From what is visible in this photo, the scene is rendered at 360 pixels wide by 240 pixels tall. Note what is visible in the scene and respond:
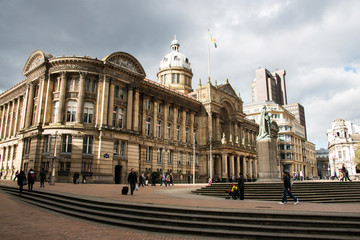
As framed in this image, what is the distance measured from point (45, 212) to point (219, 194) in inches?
521

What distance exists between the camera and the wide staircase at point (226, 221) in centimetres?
990

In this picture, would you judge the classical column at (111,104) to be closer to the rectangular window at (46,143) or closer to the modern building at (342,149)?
the rectangular window at (46,143)

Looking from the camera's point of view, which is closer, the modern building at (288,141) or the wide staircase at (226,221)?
the wide staircase at (226,221)

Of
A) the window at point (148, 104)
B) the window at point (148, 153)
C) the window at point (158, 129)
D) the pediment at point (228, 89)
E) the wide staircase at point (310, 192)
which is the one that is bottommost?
the wide staircase at point (310, 192)

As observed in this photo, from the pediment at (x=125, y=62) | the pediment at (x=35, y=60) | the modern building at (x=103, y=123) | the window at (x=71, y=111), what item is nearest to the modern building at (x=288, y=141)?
the modern building at (x=103, y=123)

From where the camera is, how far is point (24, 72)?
50312 mm

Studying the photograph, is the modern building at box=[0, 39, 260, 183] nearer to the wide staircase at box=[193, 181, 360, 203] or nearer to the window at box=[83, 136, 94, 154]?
the window at box=[83, 136, 94, 154]

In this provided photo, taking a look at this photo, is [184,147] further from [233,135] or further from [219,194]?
[219,194]

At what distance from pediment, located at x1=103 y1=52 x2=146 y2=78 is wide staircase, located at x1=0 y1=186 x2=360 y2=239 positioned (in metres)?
34.3

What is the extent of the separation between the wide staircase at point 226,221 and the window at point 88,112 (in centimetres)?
2952

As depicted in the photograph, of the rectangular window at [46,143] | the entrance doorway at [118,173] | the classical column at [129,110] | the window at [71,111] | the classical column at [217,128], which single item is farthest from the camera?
the classical column at [217,128]

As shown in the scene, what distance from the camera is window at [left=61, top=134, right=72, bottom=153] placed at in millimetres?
39594

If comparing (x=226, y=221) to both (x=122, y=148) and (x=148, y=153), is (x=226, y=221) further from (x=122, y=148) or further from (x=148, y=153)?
(x=148, y=153)

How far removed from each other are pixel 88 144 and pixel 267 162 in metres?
26.0
